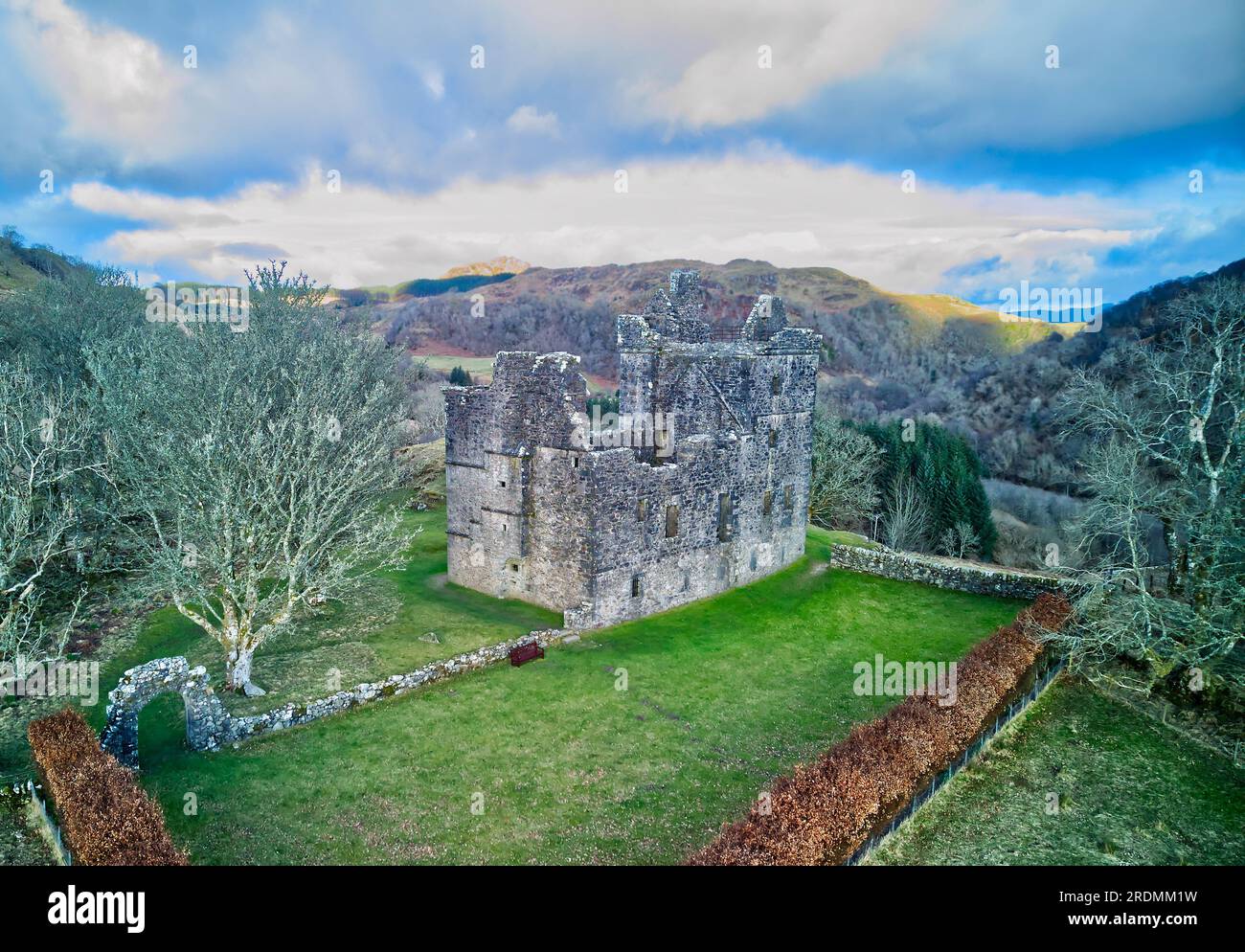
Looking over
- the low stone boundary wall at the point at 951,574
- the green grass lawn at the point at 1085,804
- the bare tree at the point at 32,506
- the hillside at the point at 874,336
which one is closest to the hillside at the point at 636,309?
the hillside at the point at 874,336

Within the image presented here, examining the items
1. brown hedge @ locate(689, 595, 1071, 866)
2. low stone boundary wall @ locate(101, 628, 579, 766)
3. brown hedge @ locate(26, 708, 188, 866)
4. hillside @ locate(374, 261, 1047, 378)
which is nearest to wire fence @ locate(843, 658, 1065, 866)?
brown hedge @ locate(689, 595, 1071, 866)

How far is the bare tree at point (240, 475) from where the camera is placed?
67.5 feet

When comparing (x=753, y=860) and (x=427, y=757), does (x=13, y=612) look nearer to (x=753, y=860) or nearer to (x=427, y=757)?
(x=427, y=757)

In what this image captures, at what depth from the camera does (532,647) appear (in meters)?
23.5

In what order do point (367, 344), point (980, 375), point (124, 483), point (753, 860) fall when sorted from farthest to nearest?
point (980, 375), point (367, 344), point (124, 483), point (753, 860)

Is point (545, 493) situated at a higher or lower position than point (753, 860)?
higher

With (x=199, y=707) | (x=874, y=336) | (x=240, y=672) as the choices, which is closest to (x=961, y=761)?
(x=199, y=707)

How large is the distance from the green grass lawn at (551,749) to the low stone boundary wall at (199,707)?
45cm

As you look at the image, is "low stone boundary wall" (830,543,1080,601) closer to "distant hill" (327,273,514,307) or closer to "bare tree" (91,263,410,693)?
"bare tree" (91,263,410,693)

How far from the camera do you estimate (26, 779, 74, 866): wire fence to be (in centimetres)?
1384

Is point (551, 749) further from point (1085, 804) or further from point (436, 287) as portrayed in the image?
point (436, 287)
